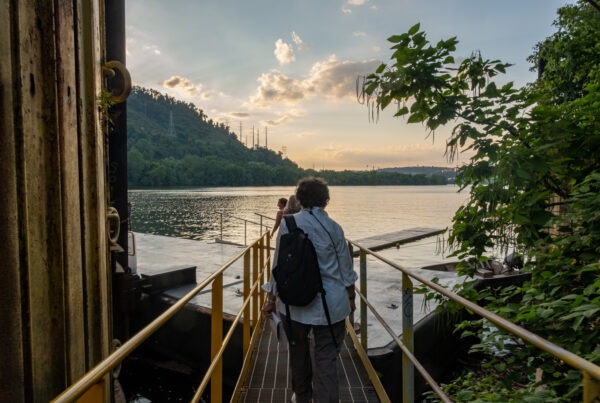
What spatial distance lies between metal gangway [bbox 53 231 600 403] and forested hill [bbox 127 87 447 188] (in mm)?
122599

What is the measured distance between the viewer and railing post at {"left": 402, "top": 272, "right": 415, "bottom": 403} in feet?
7.74

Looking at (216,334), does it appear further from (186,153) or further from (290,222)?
(186,153)

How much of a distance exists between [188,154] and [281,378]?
155 m

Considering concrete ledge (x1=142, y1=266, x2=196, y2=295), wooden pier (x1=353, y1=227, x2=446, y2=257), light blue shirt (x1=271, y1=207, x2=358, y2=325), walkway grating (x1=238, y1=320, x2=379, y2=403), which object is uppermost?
light blue shirt (x1=271, y1=207, x2=358, y2=325)

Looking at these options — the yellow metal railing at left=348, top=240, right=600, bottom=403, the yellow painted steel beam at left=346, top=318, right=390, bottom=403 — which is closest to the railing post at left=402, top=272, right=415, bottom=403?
the yellow metal railing at left=348, top=240, right=600, bottom=403

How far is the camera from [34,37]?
5.08 feet

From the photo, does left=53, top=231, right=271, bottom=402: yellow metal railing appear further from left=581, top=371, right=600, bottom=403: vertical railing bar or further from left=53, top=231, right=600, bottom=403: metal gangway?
left=581, top=371, right=600, bottom=403: vertical railing bar

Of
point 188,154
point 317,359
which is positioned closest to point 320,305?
point 317,359

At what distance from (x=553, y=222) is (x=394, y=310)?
4123 millimetres

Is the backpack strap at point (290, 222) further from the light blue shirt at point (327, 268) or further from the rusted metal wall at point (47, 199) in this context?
the rusted metal wall at point (47, 199)

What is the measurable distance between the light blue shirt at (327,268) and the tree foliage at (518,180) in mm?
1173

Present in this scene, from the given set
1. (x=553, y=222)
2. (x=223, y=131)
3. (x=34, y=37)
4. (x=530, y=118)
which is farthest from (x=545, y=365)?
(x=223, y=131)

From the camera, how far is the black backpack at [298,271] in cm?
225

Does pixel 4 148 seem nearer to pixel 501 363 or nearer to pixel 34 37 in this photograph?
pixel 34 37
